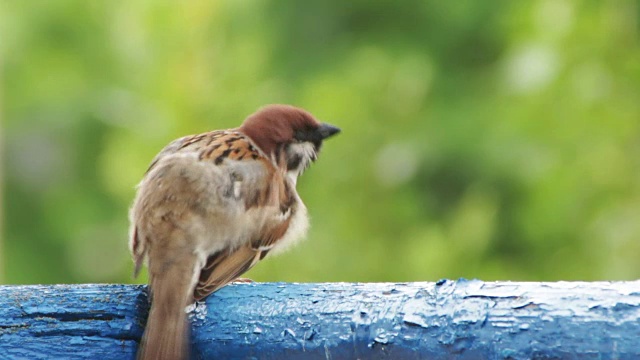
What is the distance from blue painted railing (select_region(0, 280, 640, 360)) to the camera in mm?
1794

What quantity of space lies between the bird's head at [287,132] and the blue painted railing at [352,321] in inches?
41.3

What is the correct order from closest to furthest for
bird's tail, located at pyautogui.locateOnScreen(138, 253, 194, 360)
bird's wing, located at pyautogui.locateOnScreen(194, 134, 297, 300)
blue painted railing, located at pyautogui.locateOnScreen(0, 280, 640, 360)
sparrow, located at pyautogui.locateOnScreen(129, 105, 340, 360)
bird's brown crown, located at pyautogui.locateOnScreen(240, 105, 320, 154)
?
blue painted railing, located at pyautogui.locateOnScreen(0, 280, 640, 360) < bird's tail, located at pyautogui.locateOnScreen(138, 253, 194, 360) < sparrow, located at pyautogui.locateOnScreen(129, 105, 340, 360) < bird's wing, located at pyautogui.locateOnScreen(194, 134, 297, 300) < bird's brown crown, located at pyautogui.locateOnScreen(240, 105, 320, 154)

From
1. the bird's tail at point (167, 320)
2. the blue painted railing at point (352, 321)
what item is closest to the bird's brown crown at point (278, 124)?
the bird's tail at point (167, 320)

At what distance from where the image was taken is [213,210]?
2.83m

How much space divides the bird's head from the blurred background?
4.16 feet

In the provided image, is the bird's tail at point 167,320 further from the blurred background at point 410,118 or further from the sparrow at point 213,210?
the blurred background at point 410,118

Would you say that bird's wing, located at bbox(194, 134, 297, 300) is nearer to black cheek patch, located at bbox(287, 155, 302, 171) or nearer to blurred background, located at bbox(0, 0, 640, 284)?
black cheek patch, located at bbox(287, 155, 302, 171)

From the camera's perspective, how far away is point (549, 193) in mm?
4656

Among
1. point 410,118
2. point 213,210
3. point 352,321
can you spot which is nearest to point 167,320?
point 352,321

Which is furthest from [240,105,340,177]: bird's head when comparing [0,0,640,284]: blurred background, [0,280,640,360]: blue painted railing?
[0,0,640,284]: blurred background

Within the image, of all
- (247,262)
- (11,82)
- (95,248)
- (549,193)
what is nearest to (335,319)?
(247,262)

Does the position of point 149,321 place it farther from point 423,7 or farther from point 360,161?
point 423,7

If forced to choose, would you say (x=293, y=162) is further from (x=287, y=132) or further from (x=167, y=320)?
(x=167, y=320)

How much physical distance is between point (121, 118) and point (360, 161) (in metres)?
1.24
